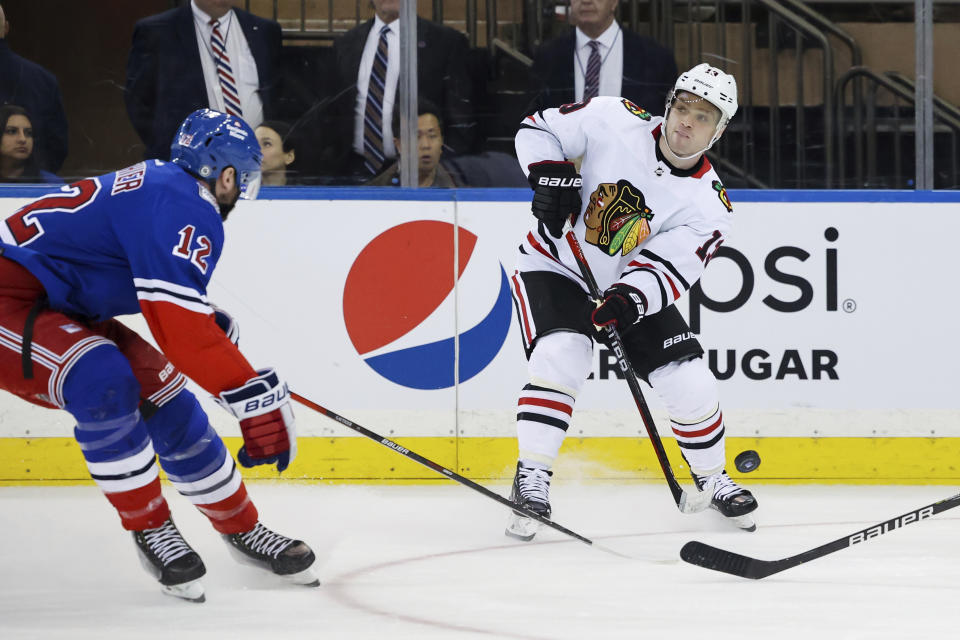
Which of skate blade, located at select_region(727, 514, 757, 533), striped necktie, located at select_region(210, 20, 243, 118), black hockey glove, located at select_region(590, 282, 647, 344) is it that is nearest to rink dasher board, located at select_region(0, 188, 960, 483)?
striped necktie, located at select_region(210, 20, 243, 118)

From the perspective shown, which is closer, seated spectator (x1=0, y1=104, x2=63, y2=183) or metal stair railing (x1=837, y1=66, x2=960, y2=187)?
seated spectator (x1=0, y1=104, x2=63, y2=183)

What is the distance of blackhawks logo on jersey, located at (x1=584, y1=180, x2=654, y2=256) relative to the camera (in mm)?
3404

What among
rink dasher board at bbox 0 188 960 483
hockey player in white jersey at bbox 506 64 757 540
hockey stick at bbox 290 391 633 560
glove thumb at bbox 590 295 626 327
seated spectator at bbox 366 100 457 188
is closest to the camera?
hockey stick at bbox 290 391 633 560

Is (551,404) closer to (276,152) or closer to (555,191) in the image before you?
(555,191)

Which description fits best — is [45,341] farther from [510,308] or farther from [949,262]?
[949,262]

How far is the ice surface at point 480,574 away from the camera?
2406mm

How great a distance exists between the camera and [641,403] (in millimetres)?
3373

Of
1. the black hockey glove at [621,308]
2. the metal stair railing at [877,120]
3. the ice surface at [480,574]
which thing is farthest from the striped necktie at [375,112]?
the metal stair railing at [877,120]

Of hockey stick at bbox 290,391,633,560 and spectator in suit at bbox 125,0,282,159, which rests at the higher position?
spectator in suit at bbox 125,0,282,159

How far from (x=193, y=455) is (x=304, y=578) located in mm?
337

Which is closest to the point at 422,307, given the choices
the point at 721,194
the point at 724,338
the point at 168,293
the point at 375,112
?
the point at 375,112

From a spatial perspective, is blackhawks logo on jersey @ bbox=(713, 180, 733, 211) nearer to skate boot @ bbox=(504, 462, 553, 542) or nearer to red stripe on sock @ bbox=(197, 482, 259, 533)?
skate boot @ bbox=(504, 462, 553, 542)

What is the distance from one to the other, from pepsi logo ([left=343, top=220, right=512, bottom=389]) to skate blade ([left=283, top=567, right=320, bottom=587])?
1353mm

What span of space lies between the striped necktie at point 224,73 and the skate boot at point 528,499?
1.51m
